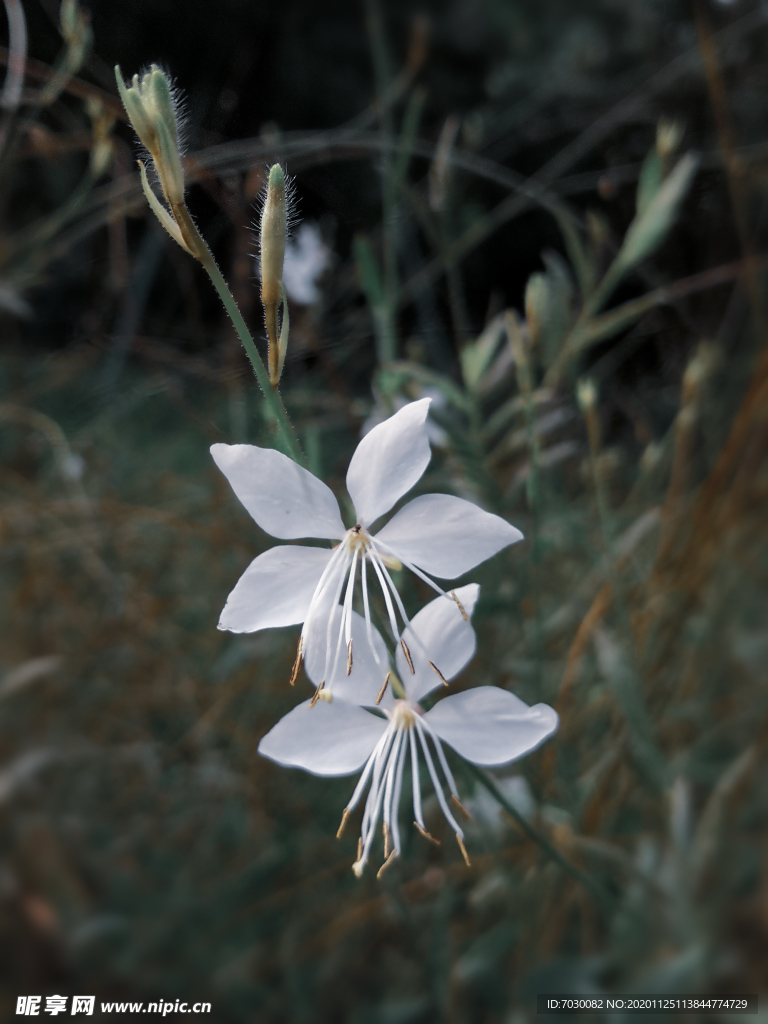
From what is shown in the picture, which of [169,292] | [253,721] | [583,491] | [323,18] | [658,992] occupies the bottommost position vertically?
[658,992]

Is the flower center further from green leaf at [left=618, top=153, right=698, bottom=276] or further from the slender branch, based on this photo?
green leaf at [left=618, top=153, right=698, bottom=276]

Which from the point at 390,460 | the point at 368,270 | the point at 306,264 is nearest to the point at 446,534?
the point at 390,460

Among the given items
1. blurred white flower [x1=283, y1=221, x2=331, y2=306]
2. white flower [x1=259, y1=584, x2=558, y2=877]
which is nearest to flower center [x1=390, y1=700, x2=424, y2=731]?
white flower [x1=259, y1=584, x2=558, y2=877]

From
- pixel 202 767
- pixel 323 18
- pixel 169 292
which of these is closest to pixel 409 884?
pixel 202 767

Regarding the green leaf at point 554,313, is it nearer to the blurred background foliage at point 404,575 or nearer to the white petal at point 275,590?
the blurred background foliage at point 404,575

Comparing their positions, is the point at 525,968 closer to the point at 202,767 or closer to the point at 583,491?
the point at 202,767

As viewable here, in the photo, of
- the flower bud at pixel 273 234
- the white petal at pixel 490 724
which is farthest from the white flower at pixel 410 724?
the flower bud at pixel 273 234
